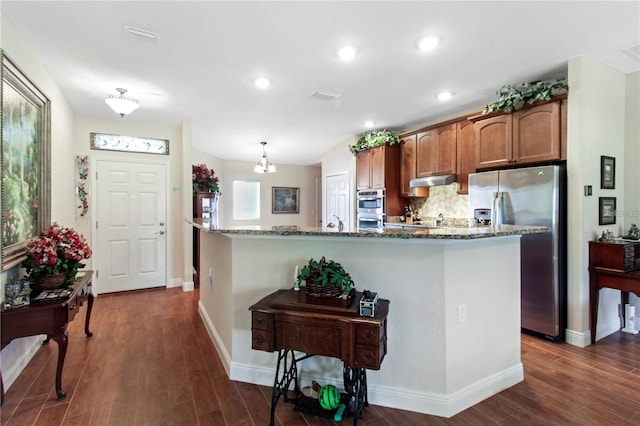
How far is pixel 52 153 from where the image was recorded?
335 cm

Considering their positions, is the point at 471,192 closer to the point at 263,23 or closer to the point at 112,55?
the point at 263,23

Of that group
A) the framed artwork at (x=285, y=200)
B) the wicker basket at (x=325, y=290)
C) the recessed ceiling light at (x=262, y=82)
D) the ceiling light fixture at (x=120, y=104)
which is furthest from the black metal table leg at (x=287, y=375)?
the framed artwork at (x=285, y=200)

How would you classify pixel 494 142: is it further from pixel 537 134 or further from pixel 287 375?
pixel 287 375

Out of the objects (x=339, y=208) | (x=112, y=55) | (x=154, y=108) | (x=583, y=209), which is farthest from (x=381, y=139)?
(x=112, y=55)

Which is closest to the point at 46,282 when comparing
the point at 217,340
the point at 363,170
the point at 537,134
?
the point at 217,340

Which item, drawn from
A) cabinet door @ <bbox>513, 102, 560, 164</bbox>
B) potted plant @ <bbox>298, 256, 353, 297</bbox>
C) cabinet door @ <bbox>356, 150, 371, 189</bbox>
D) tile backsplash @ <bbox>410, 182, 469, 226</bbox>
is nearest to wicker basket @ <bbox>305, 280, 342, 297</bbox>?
potted plant @ <bbox>298, 256, 353, 297</bbox>

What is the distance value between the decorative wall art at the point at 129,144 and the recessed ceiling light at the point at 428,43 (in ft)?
13.3

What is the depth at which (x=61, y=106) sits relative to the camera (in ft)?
11.8

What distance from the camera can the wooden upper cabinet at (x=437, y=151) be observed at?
4168 millimetres

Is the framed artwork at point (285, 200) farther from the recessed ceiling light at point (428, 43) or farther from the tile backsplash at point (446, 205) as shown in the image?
the recessed ceiling light at point (428, 43)

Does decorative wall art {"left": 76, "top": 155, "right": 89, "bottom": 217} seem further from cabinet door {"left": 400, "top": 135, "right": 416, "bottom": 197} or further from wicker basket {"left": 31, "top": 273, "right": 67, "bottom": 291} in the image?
cabinet door {"left": 400, "top": 135, "right": 416, "bottom": 197}

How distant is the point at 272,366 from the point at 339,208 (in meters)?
4.26

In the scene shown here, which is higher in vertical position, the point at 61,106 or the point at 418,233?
the point at 61,106

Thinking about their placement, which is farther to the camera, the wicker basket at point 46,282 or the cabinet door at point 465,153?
the cabinet door at point 465,153
